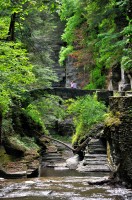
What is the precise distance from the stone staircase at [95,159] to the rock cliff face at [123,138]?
5976 mm

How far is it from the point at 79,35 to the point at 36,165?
20402 millimetres

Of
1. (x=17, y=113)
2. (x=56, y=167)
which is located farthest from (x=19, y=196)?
(x=17, y=113)

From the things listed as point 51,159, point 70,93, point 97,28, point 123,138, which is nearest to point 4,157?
point 51,159

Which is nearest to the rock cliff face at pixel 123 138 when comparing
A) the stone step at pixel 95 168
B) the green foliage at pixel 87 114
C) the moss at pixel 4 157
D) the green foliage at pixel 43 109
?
the stone step at pixel 95 168

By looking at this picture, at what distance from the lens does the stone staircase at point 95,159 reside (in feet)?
53.1

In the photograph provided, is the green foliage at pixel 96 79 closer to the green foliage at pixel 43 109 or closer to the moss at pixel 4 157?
the green foliage at pixel 43 109

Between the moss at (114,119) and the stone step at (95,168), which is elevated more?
the moss at (114,119)

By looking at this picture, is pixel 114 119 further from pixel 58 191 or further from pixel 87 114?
pixel 87 114

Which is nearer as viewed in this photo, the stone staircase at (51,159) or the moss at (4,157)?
the moss at (4,157)

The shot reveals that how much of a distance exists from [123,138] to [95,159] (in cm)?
798

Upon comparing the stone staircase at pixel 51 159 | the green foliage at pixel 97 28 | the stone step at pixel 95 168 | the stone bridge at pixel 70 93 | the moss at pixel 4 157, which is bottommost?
the stone staircase at pixel 51 159

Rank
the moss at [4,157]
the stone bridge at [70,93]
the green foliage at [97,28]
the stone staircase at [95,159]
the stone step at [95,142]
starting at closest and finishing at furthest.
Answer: the moss at [4,157], the stone staircase at [95,159], the stone step at [95,142], the green foliage at [97,28], the stone bridge at [70,93]

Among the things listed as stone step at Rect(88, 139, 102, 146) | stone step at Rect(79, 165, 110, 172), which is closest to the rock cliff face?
stone step at Rect(79, 165, 110, 172)

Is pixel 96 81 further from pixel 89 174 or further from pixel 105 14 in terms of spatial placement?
pixel 89 174
